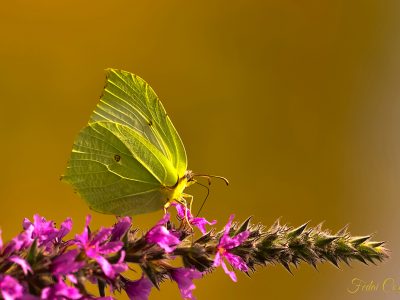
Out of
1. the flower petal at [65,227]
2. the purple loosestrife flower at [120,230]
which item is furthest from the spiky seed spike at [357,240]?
the flower petal at [65,227]

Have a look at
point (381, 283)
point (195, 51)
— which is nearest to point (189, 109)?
point (195, 51)

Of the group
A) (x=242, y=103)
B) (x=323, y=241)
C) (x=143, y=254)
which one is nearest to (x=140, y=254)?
(x=143, y=254)

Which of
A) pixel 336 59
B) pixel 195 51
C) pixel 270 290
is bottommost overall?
pixel 270 290

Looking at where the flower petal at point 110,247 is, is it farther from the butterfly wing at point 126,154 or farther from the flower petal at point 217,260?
the butterfly wing at point 126,154

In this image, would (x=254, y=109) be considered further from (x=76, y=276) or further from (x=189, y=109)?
(x=76, y=276)

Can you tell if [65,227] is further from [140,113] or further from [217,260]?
[140,113]

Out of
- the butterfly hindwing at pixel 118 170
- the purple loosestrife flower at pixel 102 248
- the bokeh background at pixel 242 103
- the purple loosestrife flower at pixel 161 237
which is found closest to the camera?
the purple loosestrife flower at pixel 102 248
